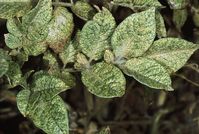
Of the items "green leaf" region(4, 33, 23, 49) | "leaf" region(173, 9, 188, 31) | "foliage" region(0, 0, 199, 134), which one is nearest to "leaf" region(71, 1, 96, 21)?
"foliage" region(0, 0, 199, 134)

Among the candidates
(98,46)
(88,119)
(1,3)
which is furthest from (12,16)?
(88,119)

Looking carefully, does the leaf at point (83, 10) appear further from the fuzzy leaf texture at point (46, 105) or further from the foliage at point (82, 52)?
the fuzzy leaf texture at point (46, 105)

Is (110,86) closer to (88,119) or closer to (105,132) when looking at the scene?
(105,132)

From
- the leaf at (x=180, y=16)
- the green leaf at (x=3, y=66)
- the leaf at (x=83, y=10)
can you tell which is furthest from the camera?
the leaf at (x=180, y=16)

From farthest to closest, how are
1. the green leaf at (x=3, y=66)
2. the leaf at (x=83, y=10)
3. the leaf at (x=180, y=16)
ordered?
the leaf at (x=180, y=16)
the leaf at (x=83, y=10)
the green leaf at (x=3, y=66)

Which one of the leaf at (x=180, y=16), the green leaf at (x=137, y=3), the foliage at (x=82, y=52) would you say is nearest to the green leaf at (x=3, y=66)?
the foliage at (x=82, y=52)

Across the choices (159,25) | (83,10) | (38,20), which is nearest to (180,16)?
(159,25)

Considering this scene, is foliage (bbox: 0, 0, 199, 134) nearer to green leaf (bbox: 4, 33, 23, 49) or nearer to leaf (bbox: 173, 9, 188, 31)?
green leaf (bbox: 4, 33, 23, 49)
